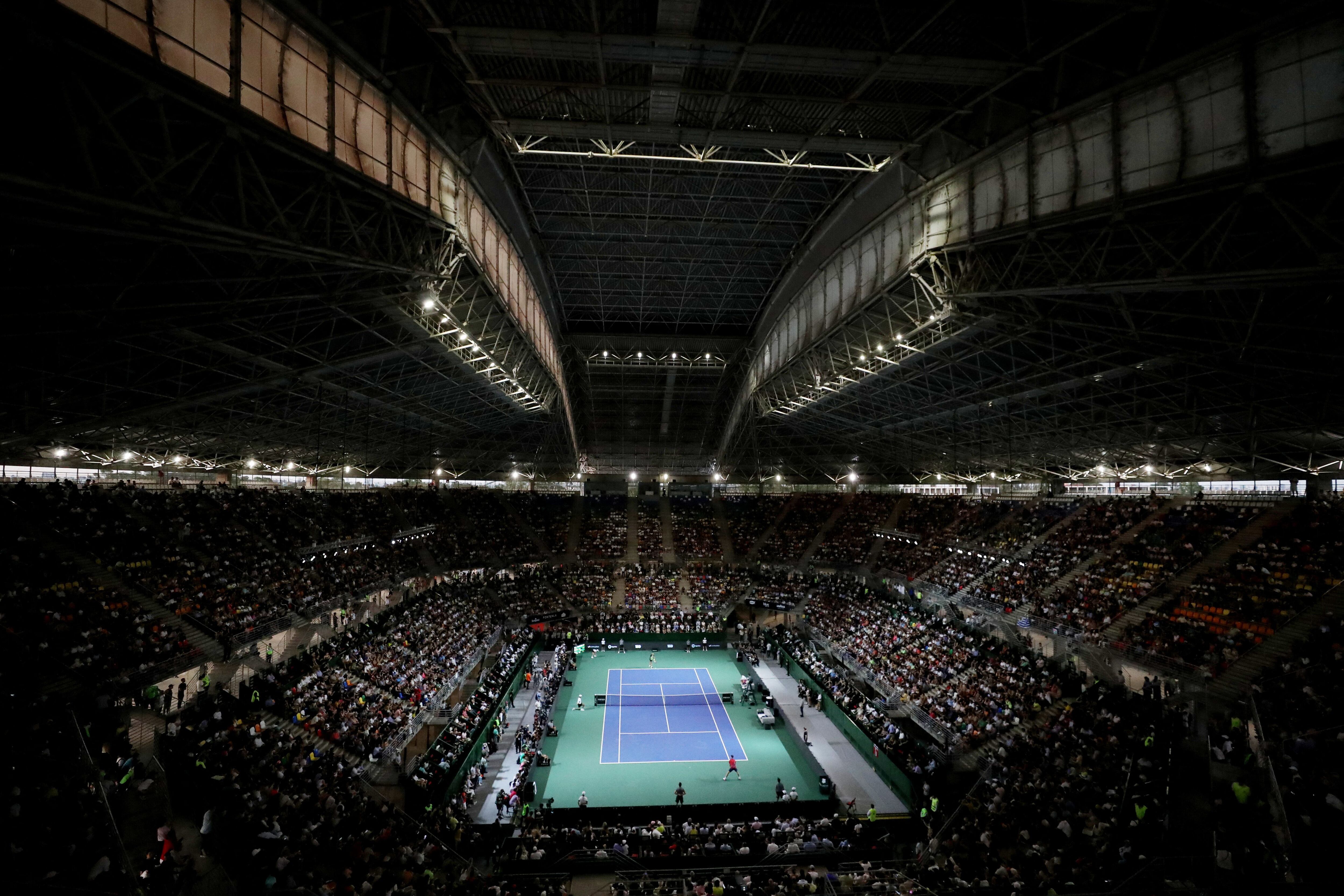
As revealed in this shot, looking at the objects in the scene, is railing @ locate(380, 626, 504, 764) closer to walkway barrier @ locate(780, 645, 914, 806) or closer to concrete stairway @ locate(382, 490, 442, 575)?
concrete stairway @ locate(382, 490, 442, 575)

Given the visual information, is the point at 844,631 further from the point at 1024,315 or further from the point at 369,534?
the point at 369,534

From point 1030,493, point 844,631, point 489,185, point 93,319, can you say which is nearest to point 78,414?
point 93,319

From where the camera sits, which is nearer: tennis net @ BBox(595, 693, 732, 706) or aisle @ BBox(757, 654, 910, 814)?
aisle @ BBox(757, 654, 910, 814)

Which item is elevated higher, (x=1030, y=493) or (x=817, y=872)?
(x=1030, y=493)

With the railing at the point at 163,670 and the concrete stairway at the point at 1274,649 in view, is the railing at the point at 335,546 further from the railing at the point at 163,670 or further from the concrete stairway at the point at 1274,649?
the concrete stairway at the point at 1274,649

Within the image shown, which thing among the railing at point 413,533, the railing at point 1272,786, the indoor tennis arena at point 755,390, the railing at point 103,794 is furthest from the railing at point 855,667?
the railing at point 413,533

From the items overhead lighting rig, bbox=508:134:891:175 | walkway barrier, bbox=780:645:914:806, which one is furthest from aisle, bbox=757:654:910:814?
overhead lighting rig, bbox=508:134:891:175
